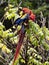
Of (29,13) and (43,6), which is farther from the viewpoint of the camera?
(43,6)

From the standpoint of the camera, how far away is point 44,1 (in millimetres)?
8586

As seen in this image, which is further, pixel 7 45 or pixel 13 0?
pixel 13 0

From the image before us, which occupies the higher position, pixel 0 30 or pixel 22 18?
pixel 22 18

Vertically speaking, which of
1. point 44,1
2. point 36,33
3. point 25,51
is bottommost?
point 44,1

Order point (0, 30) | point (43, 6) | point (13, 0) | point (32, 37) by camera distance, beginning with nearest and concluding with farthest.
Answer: point (32, 37) → point (0, 30) → point (13, 0) → point (43, 6)

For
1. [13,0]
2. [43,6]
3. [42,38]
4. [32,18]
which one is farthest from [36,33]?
[43,6]

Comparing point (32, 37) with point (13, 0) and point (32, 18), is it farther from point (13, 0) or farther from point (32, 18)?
point (13, 0)

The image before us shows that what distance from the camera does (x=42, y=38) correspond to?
6.91ft

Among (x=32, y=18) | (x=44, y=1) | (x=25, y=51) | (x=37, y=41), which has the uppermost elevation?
(x=32, y=18)

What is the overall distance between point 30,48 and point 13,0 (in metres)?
0.67

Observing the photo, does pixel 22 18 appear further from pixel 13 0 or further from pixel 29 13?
pixel 13 0

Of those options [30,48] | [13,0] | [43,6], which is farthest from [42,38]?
[43,6]

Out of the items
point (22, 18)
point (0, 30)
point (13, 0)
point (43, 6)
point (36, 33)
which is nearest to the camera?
point (22, 18)

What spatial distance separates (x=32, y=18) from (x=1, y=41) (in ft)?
2.83
